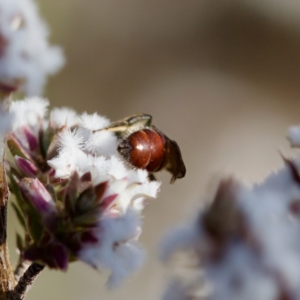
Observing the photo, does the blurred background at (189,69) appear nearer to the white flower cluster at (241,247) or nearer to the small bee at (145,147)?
the small bee at (145,147)

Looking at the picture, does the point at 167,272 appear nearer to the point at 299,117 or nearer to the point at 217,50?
the point at 299,117

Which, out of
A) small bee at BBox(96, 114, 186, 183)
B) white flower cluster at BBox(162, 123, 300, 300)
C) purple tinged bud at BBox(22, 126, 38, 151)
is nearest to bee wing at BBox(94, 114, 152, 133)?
small bee at BBox(96, 114, 186, 183)

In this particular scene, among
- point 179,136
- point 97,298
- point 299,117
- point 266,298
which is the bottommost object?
point 266,298

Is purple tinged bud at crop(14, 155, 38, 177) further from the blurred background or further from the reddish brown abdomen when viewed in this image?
the blurred background

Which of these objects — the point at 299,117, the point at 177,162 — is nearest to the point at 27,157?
the point at 177,162

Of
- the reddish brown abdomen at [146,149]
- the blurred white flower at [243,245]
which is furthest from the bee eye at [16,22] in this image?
the blurred white flower at [243,245]

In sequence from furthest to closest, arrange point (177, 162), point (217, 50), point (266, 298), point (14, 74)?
point (217, 50) → point (177, 162) → point (14, 74) → point (266, 298)

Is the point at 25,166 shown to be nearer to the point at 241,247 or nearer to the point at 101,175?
the point at 101,175
